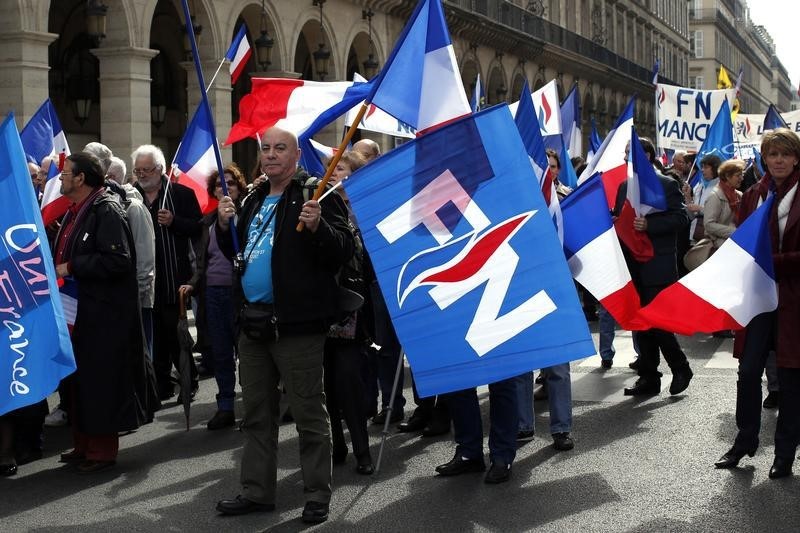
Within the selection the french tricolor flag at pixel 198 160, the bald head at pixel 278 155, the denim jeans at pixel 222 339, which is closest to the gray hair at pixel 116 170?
the denim jeans at pixel 222 339

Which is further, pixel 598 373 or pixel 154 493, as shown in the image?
pixel 598 373

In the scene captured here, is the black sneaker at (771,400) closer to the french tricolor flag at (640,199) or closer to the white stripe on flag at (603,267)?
the french tricolor flag at (640,199)

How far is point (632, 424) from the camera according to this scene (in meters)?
7.64

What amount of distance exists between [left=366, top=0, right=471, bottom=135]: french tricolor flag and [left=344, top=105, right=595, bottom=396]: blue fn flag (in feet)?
0.66

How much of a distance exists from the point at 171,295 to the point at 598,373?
3425 mm

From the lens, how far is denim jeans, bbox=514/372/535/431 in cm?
714

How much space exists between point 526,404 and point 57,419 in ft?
10.1

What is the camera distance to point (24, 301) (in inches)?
243

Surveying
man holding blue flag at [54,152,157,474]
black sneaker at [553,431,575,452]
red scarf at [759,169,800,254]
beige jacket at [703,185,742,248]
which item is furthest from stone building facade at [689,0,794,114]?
man holding blue flag at [54,152,157,474]

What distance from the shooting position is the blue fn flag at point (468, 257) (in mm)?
5609

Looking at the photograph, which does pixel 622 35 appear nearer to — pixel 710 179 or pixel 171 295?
pixel 710 179

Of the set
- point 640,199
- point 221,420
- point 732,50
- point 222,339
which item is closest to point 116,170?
point 222,339

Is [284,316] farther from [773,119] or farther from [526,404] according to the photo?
[773,119]

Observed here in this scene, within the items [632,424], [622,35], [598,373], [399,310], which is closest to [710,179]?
[598,373]
